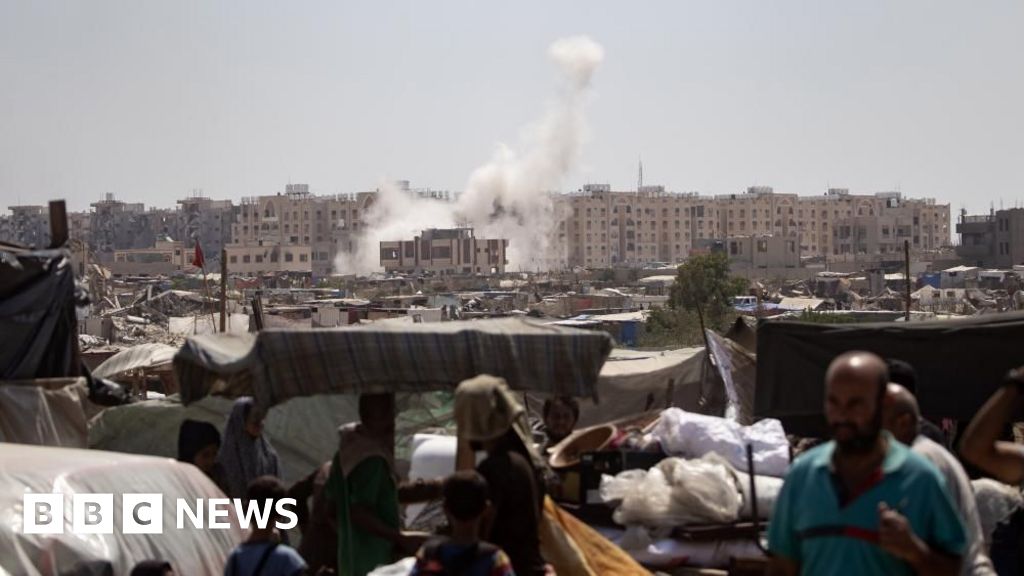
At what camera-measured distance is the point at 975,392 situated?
8.09 metres

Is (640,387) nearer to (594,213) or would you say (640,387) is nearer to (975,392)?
(975,392)

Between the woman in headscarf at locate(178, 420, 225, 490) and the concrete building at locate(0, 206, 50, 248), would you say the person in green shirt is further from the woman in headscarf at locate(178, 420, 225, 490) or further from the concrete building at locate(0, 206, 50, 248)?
the concrete building at locate(0, 206, 50, 248)

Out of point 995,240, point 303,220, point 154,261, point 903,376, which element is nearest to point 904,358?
point 903,376

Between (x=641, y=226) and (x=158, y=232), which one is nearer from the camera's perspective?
(x=641, y=226)

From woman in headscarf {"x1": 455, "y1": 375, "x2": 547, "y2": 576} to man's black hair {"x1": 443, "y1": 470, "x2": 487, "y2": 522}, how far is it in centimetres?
55

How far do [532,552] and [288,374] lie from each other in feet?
4.31

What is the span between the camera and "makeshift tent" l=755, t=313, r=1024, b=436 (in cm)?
806

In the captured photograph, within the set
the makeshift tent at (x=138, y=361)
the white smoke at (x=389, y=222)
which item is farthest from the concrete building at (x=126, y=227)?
the makeshift tent at (x=138, y=361)

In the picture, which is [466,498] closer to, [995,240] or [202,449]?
[202,449]

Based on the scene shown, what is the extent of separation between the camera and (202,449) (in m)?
7.20

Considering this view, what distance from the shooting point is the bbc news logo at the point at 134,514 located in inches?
212

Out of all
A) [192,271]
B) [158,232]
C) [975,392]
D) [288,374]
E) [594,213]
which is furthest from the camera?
[158,232]

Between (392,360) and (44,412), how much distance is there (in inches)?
122

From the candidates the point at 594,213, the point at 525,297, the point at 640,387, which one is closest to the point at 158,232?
the point at 594,213
